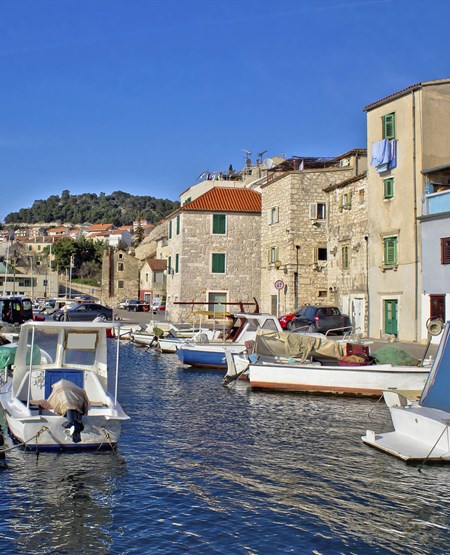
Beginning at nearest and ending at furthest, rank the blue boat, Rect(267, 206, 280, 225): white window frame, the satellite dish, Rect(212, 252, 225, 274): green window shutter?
the blue boat, Rect(267, 206, 280, 225): white window frame, Rect(212, 252, 225, 274): green window shutter, the satellite dish

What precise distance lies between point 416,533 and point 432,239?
23.0 m

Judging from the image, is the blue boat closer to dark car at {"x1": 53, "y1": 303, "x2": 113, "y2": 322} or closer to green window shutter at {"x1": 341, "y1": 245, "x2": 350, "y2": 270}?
green window shutter at {"x1": 341, "y1": 245, "x2": 350, "y2": 270}

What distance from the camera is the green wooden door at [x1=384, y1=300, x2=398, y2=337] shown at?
111 feet

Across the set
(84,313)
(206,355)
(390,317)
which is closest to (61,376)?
(206,355)

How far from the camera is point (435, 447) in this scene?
1289 centimetres

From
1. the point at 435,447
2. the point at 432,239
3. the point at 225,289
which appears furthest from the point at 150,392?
the point at 225,289

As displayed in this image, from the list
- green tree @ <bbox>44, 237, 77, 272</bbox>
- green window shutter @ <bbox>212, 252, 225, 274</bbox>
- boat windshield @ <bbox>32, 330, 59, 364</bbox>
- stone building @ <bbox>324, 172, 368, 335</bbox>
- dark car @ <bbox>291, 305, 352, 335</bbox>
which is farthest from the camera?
green tree @ <bbox>44, 237, 77, 272</bbox>

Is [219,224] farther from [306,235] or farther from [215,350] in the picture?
[215,350]

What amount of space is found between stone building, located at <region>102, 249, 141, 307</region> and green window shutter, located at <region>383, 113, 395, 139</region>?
199ft

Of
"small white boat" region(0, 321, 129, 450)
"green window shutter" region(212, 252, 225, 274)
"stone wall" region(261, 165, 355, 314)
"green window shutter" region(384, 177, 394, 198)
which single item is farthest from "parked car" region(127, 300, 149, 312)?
"small white boat" region(0, 321, 129, 450)

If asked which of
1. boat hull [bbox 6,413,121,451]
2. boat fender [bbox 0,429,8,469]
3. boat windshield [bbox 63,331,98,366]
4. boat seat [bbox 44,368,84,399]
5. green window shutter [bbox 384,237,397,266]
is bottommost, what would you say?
boat fender [bbox 0,429,8,469]

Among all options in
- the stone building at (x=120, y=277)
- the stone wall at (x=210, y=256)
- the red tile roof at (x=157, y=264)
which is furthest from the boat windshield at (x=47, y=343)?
the stone building at (x=120, y=277)

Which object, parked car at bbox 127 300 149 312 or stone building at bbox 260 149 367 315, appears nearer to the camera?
stone building at bbox 260 149 367 315

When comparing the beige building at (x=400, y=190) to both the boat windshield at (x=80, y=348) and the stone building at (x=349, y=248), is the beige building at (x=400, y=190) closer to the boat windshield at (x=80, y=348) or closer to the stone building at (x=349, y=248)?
the stone building at (x=349, y=248)
